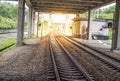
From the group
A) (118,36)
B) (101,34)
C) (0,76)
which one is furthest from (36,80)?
(101,34)

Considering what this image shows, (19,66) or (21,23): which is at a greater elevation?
(21,23)

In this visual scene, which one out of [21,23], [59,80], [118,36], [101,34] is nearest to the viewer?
[59,80]

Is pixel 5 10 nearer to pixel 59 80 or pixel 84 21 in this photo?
pixel 84 21

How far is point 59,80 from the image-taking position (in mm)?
9812

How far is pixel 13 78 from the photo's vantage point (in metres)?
10.6

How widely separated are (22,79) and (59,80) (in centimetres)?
154

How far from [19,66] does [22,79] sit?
3464 millimetres

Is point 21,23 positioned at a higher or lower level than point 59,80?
higher

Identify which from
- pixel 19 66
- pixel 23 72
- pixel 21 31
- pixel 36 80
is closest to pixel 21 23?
pixel 21 31

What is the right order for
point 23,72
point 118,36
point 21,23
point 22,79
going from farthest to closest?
point 21,23 → point 118,36 → point 23,72 → point 22,79

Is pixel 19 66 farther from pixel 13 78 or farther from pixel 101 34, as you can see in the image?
pixel 101 34

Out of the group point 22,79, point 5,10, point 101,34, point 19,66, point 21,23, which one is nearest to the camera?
point 22,79

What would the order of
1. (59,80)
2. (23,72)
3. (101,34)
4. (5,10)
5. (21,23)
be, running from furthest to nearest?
(5,10), (101,34), (21,23), (23,72), (59,80)

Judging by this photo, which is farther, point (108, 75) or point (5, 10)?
point (5, 10)
